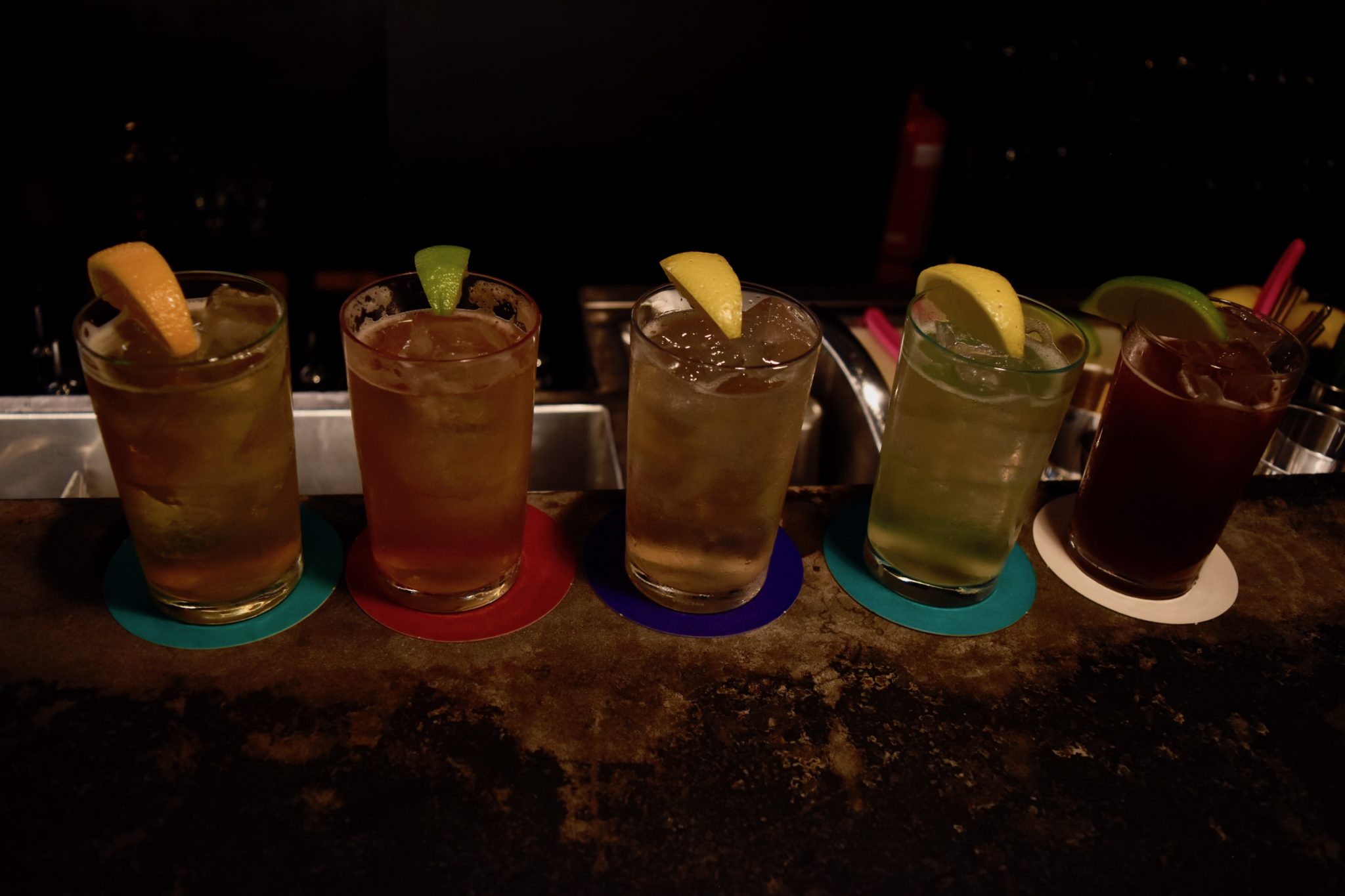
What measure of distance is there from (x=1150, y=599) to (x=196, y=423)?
103 centimetres

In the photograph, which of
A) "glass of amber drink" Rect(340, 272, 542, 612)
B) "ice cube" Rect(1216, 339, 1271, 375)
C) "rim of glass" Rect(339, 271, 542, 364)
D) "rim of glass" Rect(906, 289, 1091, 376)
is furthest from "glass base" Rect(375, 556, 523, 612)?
"ice cube" Rect(1216, 339, 1271, 375)

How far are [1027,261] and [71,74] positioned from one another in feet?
8.22

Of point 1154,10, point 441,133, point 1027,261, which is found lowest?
point 1027,261

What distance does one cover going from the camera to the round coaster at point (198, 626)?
1016mm

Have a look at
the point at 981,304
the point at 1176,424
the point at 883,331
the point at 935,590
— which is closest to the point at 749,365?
the point at 981,304

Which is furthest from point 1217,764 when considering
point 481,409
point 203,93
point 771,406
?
point 203,93

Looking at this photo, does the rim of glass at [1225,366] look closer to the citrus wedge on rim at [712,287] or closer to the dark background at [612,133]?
the citrus wedge on rim at [712,287]

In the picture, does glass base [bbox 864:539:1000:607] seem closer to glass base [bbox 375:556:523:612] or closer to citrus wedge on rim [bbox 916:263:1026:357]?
citrus wedge on rim [bbox 916:263:1026:357]

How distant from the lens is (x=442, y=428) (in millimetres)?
959

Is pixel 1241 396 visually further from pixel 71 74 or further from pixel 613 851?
pixel 71 74

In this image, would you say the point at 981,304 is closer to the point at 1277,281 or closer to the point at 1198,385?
the point at 1198,385

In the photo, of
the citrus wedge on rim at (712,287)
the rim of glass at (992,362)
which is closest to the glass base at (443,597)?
the citrus wedge on rim at (712,287)

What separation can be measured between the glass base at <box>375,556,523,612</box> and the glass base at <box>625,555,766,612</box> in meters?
0.16

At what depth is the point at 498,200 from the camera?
271 cm
